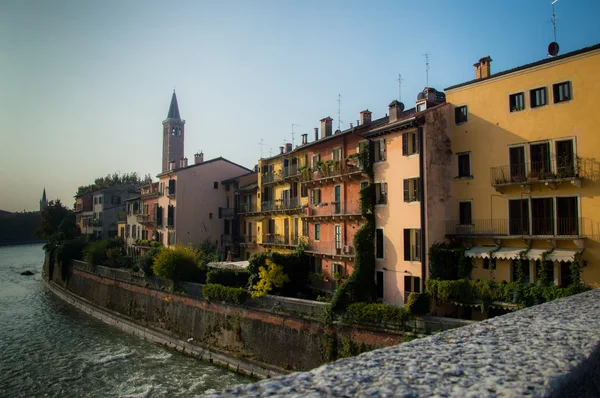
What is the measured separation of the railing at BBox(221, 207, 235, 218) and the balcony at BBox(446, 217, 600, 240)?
31.4 m

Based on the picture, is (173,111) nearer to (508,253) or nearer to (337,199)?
(337,199)

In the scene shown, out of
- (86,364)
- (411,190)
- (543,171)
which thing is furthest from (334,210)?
(86,364)

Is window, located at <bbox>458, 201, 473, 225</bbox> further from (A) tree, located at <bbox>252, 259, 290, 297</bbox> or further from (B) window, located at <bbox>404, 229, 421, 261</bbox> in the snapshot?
(A) tree, located at <bbox>252, 259, 290, 297</bbox>

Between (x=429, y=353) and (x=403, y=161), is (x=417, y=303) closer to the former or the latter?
(x=403, y=161)

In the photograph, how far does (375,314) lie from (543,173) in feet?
37.3

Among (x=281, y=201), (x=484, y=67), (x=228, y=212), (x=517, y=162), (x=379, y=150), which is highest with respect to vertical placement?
(x=484, y=67)

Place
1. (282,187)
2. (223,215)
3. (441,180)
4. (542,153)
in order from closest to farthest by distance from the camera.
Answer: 1. (542,153)
2. (441,180)
3. (282,187)
4. (223,215)

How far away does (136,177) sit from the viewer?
438 feet

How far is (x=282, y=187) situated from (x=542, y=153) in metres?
24.4

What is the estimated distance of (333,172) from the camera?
33.1 metres

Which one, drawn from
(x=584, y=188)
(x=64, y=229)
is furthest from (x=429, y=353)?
(x=64, y=229)

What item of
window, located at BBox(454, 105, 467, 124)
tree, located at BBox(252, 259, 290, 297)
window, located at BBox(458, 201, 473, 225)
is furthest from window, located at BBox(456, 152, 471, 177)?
tree, located at BBox(252, 259, 290, 297)

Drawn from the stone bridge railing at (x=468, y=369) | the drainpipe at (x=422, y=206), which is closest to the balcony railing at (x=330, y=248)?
the drainpipe at (x=422, y=206)

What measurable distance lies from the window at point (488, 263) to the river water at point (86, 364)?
602 inches
